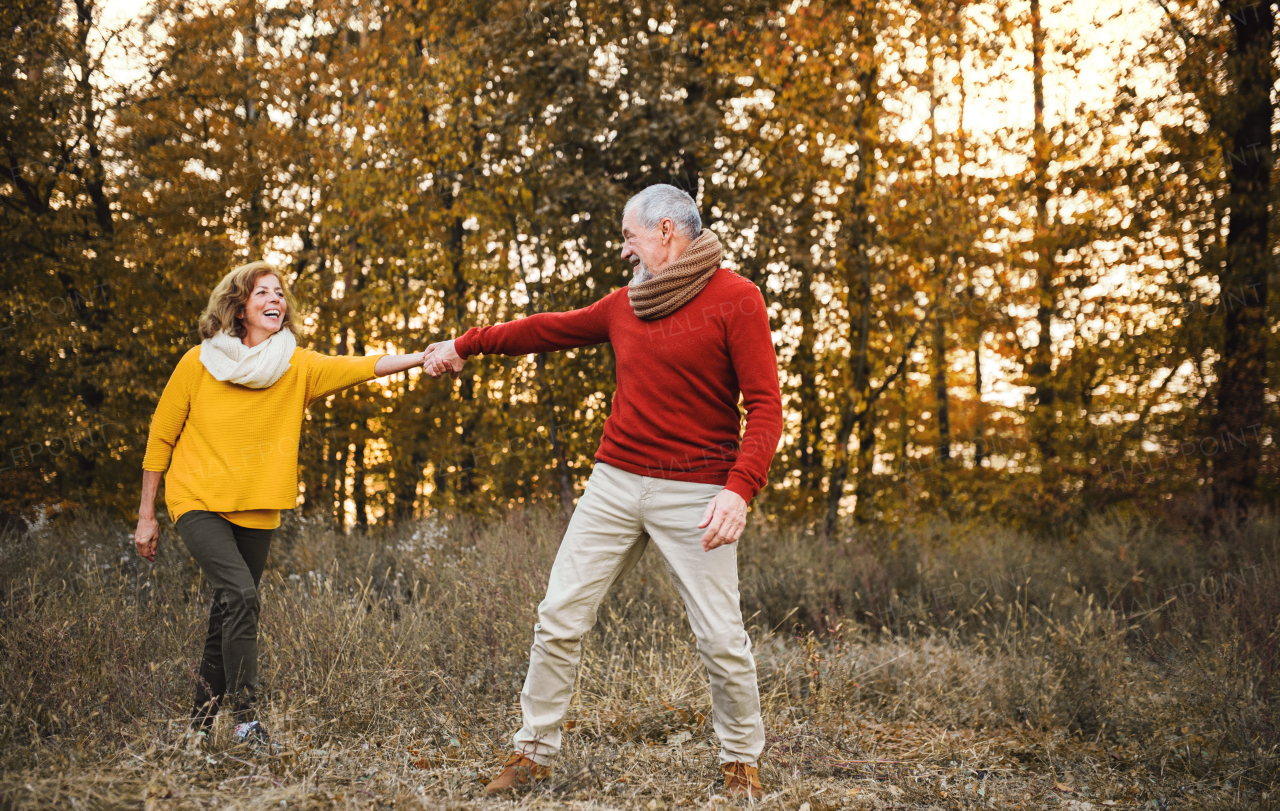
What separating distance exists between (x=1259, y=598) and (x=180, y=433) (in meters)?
6.14

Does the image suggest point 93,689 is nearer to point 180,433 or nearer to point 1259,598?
point 180,433

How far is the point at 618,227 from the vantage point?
8578 millimetres

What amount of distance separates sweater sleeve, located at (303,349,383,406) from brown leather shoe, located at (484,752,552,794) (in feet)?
5.63

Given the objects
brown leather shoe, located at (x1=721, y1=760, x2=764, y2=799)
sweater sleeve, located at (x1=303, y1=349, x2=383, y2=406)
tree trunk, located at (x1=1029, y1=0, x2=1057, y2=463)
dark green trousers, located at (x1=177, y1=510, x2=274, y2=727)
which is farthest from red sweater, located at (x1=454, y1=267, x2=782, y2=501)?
tree trunk, located at (x1=1029, y1=0, x2=1057, y2=463)

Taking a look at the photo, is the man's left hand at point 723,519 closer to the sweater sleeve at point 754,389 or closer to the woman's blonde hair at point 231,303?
the sweater sleeve at point 754,389

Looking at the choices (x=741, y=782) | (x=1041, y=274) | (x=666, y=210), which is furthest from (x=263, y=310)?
(x=1041, y=274)

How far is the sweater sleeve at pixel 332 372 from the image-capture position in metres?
3.85

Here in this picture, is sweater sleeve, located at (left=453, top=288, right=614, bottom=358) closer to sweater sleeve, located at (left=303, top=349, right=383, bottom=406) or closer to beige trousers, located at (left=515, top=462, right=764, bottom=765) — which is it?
sweater sleeve, located at (left=303, top=349, right=383, bottom=406)

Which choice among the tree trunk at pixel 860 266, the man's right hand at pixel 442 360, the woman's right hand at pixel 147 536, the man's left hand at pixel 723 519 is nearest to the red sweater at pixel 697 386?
the man's left hand at pixel 723 519

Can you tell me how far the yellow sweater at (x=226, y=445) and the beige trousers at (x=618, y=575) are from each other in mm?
1261

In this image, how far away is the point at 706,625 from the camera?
3.13m

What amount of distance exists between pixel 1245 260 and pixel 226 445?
10.1 metres

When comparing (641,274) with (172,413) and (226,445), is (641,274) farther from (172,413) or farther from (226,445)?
(172,413)

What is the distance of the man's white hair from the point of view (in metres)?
3.27
